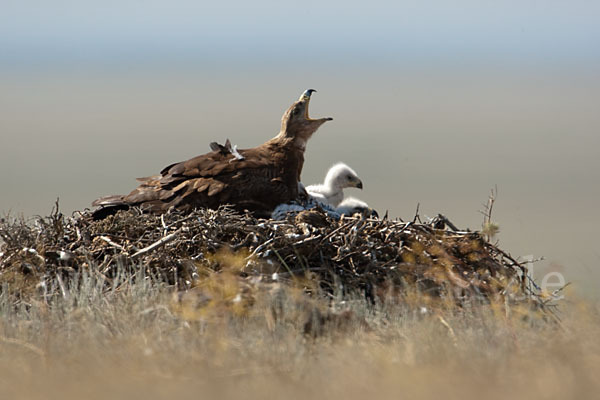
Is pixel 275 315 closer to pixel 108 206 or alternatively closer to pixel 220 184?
pixel 220 184

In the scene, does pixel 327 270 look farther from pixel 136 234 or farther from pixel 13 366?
pixel 13 366

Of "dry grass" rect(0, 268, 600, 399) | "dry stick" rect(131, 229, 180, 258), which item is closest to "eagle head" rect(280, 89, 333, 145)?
"dry stick" rect(131, 229, 180, 258)

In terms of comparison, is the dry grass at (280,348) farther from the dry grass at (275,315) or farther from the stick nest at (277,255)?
the stick nest at (277,255)

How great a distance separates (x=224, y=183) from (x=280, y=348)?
11.4 feet

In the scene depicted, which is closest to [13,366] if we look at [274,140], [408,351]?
[408,351]

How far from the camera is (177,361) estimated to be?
515cm

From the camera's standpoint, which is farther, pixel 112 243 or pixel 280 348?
pixel 112 243

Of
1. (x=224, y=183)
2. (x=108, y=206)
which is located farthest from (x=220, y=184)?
(x=108, y=206)

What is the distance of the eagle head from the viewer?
31.5ft

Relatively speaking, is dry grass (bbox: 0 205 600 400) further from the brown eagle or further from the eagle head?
the eagle head

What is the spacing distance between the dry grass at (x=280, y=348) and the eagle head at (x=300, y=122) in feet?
9.29

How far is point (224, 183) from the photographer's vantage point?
8750mm

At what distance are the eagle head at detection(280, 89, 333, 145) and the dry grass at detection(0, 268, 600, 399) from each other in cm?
283

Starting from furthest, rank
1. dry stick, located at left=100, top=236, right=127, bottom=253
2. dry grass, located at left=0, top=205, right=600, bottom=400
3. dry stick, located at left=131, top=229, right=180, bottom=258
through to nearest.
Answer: dry stick, located at left=100, top=236, right=127, bottom=253 → dry stick, located at left=131, top=229, right=180, bottom=258 → dry grass, located at left=0, top=205, right=600, bottom=400
